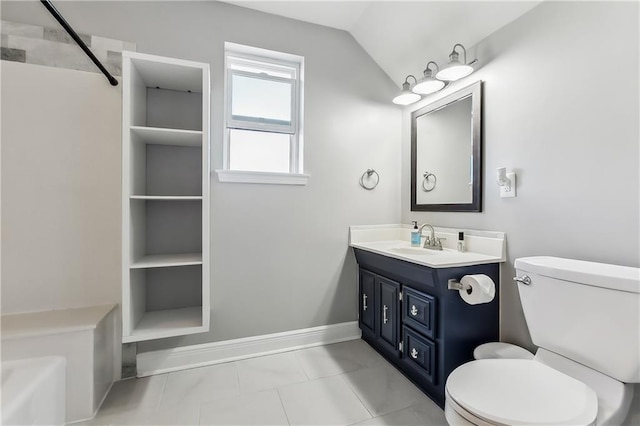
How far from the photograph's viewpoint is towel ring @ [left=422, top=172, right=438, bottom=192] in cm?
212

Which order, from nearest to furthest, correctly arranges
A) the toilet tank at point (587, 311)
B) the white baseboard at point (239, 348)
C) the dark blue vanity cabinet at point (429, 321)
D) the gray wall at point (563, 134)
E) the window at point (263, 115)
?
the toilet tank at point (587, 311), the gray wall at point (563, 134), the dark blue vanity cabinet at point (429, 321), the white baseboard at point (239, 348), the window at point (263, 115)

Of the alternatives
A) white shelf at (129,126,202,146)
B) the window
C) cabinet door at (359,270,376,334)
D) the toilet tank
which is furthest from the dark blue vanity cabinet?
white shelf at (129,126,202,146)

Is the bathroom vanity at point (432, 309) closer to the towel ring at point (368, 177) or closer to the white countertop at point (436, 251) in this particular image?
the white countertop at point (436, 251)

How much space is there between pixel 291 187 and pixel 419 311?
3.98ft

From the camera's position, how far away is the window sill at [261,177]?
191cm

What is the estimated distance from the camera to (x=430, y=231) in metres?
2.11

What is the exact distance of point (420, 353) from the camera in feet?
5.16

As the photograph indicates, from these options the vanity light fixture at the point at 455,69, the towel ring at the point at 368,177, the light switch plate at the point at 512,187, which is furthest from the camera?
the towel ring at the point at 368,177

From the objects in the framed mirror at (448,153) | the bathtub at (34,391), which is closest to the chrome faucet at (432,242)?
the framed mirror at (448,153)

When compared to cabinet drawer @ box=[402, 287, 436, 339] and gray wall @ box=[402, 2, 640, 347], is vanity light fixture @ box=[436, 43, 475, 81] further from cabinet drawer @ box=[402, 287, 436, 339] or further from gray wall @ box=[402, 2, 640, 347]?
cabinet drawer @ box=[402, 287, 436, 339]

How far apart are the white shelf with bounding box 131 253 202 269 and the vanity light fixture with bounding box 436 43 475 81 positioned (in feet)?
6.18

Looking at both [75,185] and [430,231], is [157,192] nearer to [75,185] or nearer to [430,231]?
[75,185]

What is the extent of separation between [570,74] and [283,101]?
1.76m

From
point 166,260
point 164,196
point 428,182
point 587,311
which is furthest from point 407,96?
point 166,260
